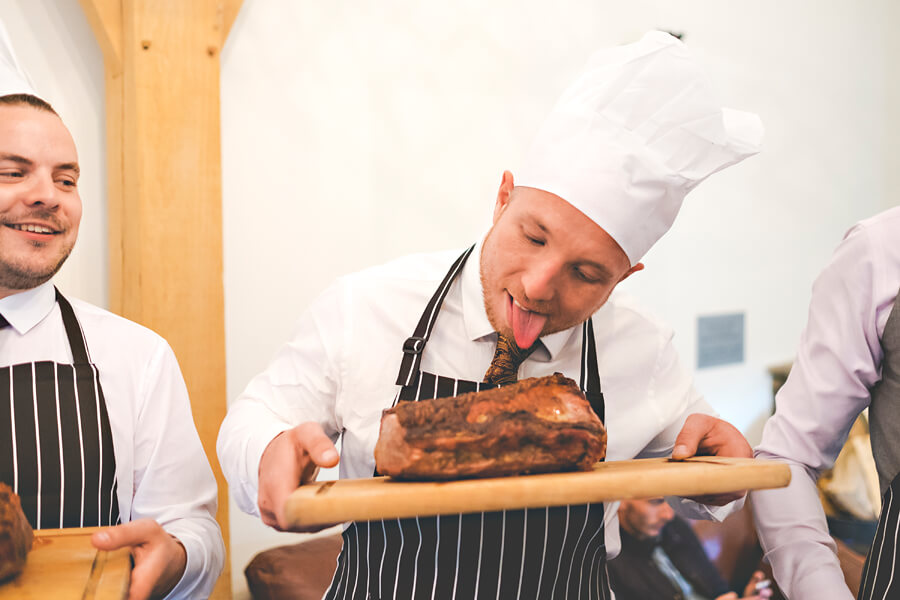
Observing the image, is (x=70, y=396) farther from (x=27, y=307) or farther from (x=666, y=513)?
(x=666, y=513)

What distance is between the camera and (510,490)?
0.86m

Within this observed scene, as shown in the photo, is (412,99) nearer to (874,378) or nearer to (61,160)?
(61,160)

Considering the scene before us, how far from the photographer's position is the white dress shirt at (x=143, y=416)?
140 centimetres

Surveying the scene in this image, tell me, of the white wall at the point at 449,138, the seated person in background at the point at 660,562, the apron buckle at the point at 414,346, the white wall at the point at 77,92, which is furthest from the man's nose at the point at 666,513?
the white wall at the point at 77,92

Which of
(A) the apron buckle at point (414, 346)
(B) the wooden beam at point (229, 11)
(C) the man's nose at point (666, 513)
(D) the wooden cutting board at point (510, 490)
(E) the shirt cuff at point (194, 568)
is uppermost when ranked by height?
(B) the wooden beam at point (229, 11)

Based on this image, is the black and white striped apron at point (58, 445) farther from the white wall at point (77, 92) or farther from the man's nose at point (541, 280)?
the white wall at point (77, 92)

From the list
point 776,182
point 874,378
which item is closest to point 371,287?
point 874,378

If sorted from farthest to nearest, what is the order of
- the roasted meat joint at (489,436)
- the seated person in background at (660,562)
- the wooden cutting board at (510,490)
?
the seated person in background at (660,562)
the roasted meat joint at (489,436)
the wooden cutting board at (510,490)

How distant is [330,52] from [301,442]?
1.99m

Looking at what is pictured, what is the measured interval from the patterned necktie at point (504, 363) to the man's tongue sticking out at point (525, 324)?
7 cm

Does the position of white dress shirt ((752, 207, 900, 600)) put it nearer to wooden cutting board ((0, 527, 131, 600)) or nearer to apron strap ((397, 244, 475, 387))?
apron strap ((397, 244, 475, 387))

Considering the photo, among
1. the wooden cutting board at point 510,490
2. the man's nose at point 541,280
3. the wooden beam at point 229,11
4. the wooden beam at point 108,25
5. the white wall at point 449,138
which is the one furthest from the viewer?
the white wall at point 449,138

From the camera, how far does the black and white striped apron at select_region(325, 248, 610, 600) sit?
4.23ft

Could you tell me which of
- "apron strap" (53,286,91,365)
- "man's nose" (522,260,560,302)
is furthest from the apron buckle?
"apron strap" (53,286,91,365)
